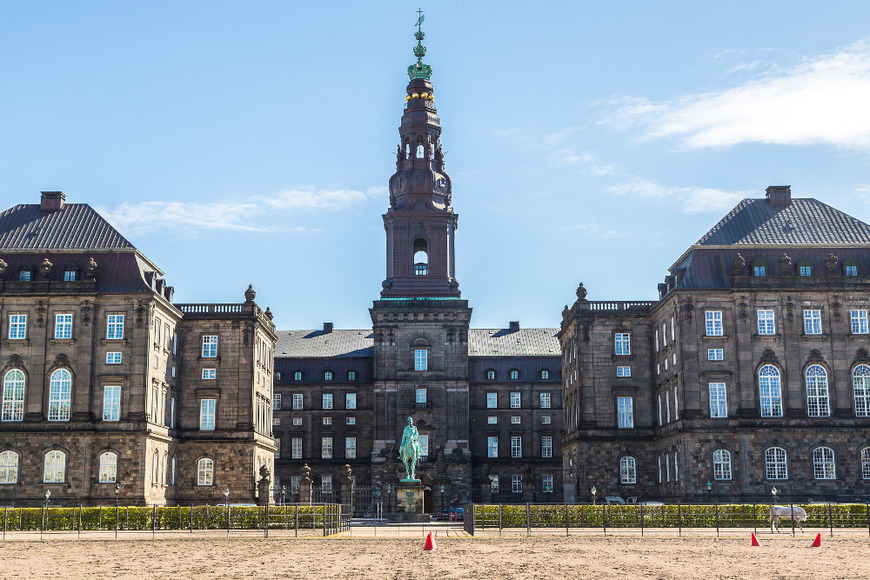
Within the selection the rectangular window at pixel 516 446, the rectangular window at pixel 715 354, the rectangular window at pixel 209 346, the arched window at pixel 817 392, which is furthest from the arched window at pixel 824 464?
the rectangular window at pixel 516 446

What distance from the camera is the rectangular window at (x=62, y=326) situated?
78.4 m

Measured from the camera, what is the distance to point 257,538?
1987 inches

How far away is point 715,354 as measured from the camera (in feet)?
256

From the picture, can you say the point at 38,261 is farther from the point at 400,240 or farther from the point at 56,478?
the point at 400,240

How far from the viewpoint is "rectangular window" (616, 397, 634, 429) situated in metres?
88.4

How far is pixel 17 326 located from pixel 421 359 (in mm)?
41972

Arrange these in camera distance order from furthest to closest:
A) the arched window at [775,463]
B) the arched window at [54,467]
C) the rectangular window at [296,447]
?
the rectangular window at [296,447]
the arched window at [54,467]
the arched window at [775,463]

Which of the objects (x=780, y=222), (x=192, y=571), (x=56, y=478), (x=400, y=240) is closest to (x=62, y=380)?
(x=56, y=478)

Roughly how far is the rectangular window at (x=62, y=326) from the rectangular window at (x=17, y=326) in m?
2.19

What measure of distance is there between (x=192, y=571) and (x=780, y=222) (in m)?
61.9

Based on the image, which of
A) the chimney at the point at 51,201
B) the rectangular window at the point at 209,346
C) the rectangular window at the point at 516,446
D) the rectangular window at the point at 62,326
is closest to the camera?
the rectangular window at the point at 62,326

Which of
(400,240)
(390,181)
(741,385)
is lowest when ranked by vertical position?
(741,385)

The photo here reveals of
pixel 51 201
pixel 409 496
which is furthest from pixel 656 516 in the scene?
pixel 51 201

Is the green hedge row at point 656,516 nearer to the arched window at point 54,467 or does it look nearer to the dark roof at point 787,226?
the dark roof at point 787,226
